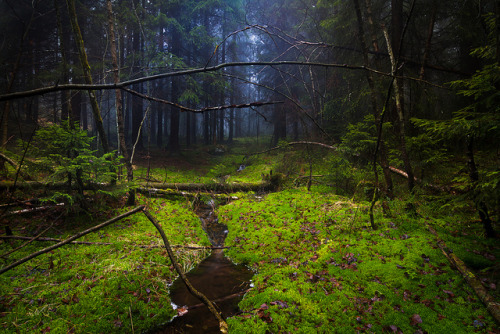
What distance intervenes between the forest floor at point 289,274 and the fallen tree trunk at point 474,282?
0.11 meters

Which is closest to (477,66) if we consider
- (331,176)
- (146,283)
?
(331,176)

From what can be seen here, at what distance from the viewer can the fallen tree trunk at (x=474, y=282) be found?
3.26 metres

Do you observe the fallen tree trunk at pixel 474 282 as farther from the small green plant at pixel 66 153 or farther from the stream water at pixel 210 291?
the small green plant at pixel 66 153

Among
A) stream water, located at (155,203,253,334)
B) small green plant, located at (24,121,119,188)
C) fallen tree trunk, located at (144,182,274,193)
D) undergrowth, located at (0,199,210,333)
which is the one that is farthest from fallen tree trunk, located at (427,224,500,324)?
small green plant, located at (24,121,119,188)

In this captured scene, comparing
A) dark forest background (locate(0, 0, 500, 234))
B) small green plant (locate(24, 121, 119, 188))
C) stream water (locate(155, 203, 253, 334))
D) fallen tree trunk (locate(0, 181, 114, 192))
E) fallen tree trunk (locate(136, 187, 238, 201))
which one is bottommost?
stream water (locate(155, 203, 253, 334))

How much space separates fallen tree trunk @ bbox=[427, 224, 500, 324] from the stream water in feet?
12.9

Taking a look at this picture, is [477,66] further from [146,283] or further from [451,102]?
[146,283]

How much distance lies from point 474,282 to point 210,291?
4727 millimetres

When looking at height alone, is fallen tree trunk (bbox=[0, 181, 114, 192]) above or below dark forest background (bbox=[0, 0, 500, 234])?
below

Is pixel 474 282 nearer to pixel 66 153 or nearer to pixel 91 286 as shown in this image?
pixel 91 286

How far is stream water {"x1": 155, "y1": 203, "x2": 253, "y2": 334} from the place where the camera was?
381 cm

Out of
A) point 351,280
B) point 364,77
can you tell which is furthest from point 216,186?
point 364,77

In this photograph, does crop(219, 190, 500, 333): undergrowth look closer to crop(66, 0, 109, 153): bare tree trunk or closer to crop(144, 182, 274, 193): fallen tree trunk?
crop(144, 182, 274, 193): fallen tree trunk

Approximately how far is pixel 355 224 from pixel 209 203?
250 inches
